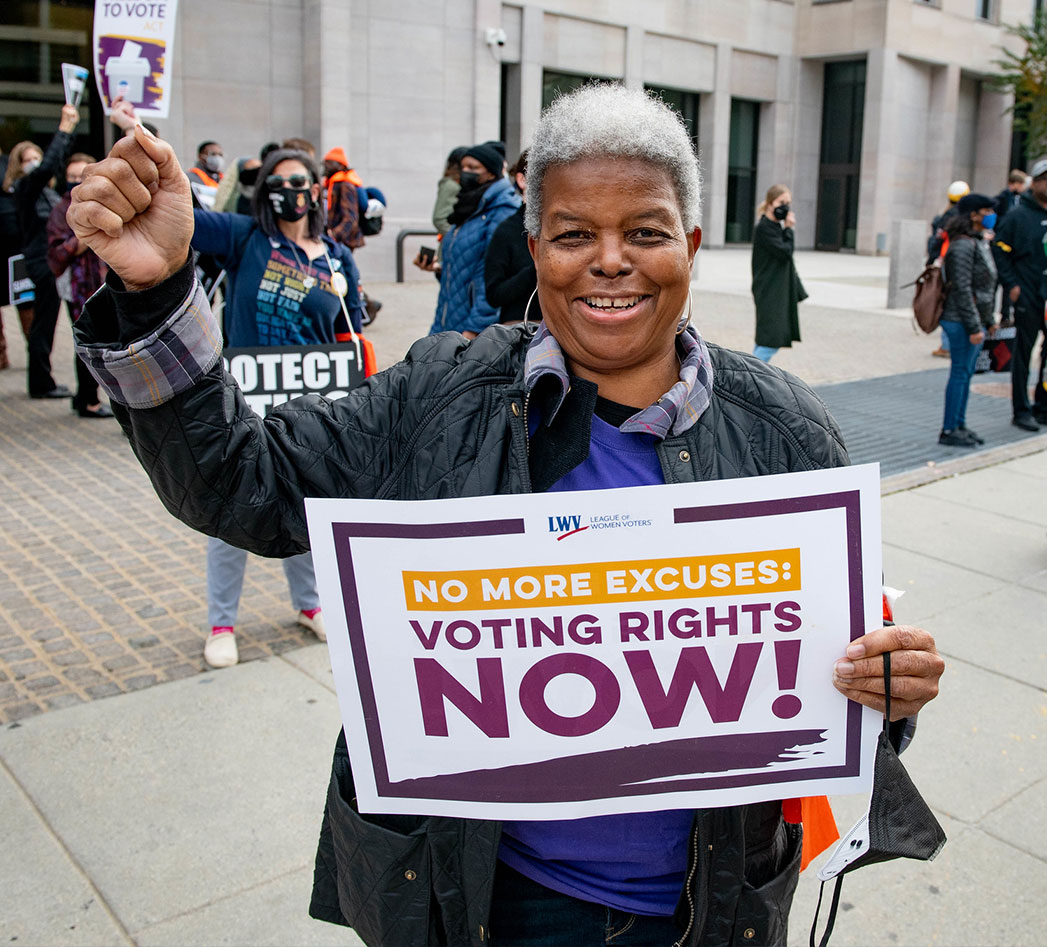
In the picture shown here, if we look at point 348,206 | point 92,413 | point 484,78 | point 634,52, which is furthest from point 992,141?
point 92,413

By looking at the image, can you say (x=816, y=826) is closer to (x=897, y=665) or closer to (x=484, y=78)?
(x=897, y=665)

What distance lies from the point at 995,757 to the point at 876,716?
2576mm

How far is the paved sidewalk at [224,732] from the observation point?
3.12 meters

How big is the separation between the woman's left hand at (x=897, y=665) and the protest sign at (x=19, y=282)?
953 centimetres

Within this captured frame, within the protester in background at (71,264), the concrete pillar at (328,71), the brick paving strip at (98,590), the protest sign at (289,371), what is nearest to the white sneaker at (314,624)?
the brick paving strip at (98,590)

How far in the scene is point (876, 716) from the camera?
69.3 inches

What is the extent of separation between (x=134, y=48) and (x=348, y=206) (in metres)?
9.06

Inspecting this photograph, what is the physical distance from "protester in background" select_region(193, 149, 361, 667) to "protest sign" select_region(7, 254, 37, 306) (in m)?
5.86

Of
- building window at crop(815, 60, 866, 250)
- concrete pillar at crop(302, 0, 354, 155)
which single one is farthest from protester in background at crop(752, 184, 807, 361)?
building window at crop(815, 60, 866, 250)

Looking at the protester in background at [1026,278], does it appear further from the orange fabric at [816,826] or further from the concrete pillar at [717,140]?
the concrete pillar at [717,140]

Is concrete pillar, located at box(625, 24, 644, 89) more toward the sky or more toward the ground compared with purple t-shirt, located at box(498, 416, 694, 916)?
more toward the sky

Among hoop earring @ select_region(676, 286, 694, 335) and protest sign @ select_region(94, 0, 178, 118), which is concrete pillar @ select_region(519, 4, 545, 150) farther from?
hoop earring @ select_region(676, 286, 694, 335)

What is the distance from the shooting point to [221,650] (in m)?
4.62

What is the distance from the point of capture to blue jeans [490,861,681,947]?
1.78m
